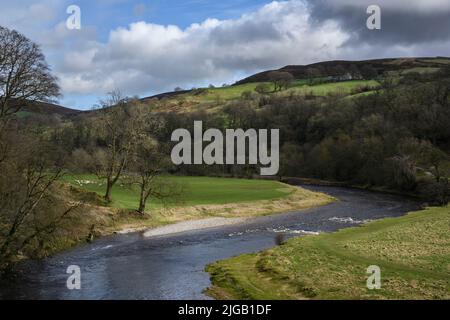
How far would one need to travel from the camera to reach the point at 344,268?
29.5 m

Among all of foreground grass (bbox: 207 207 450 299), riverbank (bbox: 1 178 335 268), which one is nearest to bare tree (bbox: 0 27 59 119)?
riverbank (bbox: 1 178 335 268)

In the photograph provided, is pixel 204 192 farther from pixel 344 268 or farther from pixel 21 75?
pixel 344 268

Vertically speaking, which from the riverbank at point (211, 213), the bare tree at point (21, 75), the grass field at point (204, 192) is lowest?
the riverbank at point (211, 213)

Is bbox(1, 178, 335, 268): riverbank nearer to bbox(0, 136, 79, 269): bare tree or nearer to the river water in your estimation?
the river water

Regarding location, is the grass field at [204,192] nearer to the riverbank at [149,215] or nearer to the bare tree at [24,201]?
the riverbank at [149,215]

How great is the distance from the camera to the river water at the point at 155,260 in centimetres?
2802

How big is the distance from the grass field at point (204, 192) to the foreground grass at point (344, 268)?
26.3 m

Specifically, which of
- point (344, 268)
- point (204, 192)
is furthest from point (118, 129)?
point (344, 268)

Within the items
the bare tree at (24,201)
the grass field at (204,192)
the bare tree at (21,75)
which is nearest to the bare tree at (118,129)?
the grass field at (204,192)

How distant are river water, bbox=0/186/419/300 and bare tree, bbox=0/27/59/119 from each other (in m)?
15.5

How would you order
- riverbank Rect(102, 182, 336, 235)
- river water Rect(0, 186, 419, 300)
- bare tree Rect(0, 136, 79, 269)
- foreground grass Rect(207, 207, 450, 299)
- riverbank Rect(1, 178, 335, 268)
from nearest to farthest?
foreground grass Rect(207, 207, 450, 299)
river water Rect(0, 186, 419, 300)
bare tree Rect(0, 136, 79, 269)
riverbank Rect(1, 178, 335, 268)
riverbank Rect(102, 182, 336, 235)

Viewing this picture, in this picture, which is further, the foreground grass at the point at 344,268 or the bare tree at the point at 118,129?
A: the bare tree at the point at 118,129

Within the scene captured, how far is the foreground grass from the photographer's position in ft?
83.0

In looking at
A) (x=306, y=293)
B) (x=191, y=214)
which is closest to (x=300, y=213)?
(x=191, y=214)
